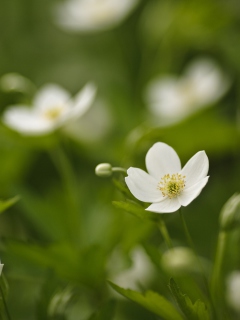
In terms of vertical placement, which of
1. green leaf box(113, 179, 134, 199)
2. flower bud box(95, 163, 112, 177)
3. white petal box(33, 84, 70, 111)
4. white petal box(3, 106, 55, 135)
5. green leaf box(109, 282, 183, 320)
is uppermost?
white petal box(33, 84, 70, 111)

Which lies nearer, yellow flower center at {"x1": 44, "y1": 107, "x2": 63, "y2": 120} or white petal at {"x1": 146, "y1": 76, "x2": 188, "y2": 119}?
yellow flower center at {"x1": 44, "y1": 107, "x2": 63, "y2": 120}

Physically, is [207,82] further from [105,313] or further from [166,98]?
[105,313]

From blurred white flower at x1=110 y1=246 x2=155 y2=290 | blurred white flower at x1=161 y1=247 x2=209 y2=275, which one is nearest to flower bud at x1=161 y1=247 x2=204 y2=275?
blurred white flower at x1=161 y1=247 x2=209 y2=275

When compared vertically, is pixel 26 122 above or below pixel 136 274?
above

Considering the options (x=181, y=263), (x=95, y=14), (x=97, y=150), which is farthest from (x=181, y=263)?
(x=95, y=14)

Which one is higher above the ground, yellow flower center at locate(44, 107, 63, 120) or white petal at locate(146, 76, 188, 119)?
white petal at locate(146, 76, 188, 119)

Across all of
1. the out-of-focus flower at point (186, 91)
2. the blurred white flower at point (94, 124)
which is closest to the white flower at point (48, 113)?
the blurred white flower at point (94, 124)

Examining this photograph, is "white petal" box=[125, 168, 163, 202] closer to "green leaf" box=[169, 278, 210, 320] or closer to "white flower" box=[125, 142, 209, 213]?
"white flower" box=[125, 142, 209, 213]
